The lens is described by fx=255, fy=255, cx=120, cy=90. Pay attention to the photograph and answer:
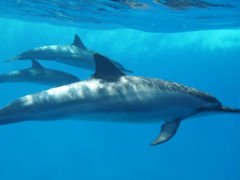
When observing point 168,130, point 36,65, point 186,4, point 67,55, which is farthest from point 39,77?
point 186,4

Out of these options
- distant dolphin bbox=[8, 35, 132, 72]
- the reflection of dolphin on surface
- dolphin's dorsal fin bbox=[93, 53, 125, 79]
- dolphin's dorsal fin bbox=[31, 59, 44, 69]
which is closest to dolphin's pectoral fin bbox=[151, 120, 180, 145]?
dolphin's dorsal fin bbox=[93, 53, 125, 79]

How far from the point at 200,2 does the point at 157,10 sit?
2.96 metres

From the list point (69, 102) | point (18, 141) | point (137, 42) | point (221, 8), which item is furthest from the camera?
point (18, 141)

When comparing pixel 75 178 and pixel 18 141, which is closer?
pixel 75 178

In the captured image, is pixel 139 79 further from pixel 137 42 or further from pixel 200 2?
pixel 137 42

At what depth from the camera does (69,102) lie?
5.13m

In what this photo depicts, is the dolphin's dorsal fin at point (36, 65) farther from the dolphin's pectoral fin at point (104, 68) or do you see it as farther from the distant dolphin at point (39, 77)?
the dolphin's pectoral fin at point (104, 68)

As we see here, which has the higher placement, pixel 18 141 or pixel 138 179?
pixel 18 141

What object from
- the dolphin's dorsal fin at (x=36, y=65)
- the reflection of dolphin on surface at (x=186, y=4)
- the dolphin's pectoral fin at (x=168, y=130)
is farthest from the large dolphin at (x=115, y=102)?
the reflection of dolphin on surface at (x=186, y=4)

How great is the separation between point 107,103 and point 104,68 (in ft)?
3.02

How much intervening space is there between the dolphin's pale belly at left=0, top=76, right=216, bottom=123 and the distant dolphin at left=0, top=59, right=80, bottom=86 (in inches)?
223

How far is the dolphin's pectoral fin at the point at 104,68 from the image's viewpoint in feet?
18.9

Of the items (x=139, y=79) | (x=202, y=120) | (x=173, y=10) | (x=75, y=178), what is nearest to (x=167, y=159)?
(x=202, y=120)

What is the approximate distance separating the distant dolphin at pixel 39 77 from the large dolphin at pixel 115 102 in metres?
5.60
